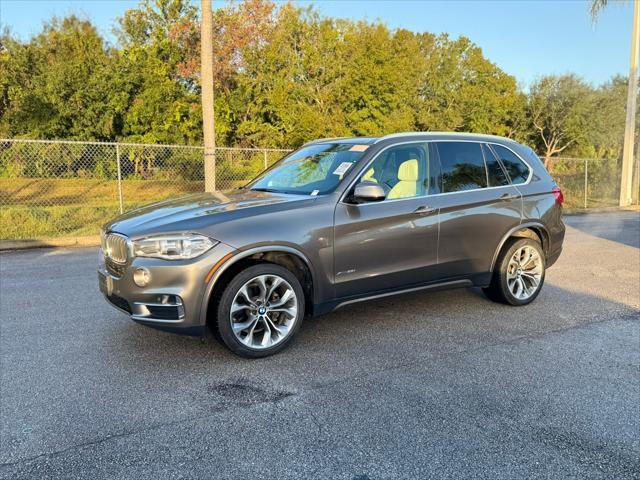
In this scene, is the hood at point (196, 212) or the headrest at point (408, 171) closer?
the hood at point (196, 212)

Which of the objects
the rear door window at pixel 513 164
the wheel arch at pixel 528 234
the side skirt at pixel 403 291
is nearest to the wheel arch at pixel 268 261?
the side skirt at pixel 403 291

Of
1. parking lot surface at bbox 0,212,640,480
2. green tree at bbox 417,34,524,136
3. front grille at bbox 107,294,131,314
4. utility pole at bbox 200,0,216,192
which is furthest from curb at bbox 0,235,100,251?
green tree at bbox 417,34,524,136

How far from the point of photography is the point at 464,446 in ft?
9.37

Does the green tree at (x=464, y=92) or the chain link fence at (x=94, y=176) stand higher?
the green tree at (x=464, y=92)

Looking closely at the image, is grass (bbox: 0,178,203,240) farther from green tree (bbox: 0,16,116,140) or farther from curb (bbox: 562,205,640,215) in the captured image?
curb (bbox: 562,205,640,215)

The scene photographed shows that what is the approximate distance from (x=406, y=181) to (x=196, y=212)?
2.00 m

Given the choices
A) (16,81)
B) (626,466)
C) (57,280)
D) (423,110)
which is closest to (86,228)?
(57,280)

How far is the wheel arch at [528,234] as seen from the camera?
17.7 ft

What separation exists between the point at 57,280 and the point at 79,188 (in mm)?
7472

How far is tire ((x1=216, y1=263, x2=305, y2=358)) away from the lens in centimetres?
392

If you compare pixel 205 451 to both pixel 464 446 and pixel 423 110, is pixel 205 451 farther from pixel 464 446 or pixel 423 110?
pixel 423 110

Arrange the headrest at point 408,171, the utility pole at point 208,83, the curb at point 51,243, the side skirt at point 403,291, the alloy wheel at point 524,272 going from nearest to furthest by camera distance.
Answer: the side skirt at point 403,291
the headrest at point 408,171
the alloy wheel at point 524,272
the curb at point 51,243
the utility pole at point 208,83

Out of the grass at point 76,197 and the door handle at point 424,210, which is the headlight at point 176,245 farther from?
the grass at point 76,197

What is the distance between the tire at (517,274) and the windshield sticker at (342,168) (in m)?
2.09
